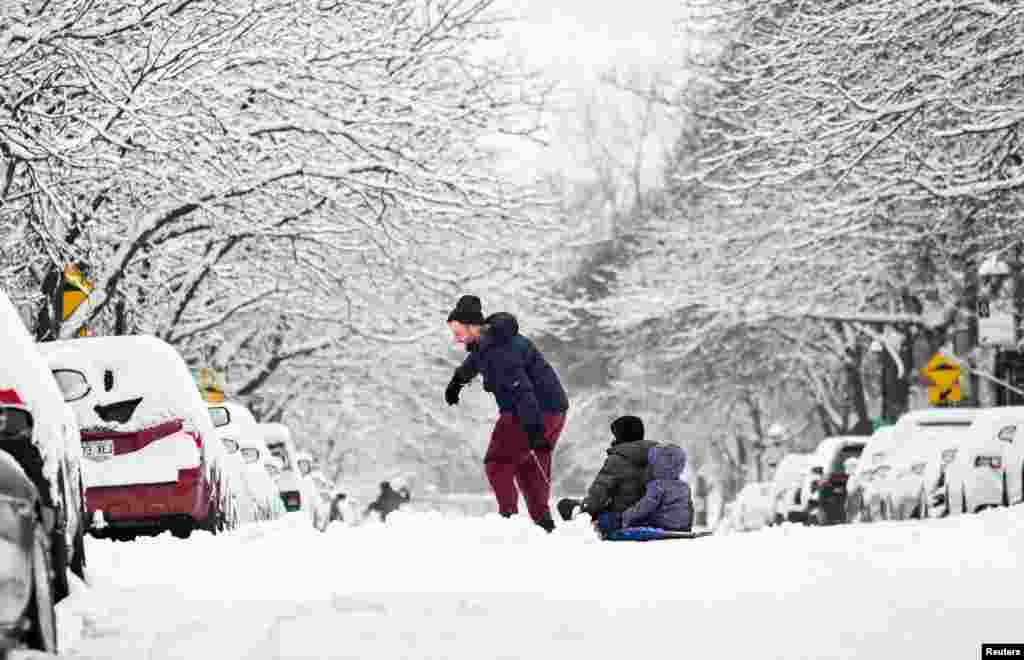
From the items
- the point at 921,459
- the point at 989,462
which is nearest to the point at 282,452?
the point at 921,459

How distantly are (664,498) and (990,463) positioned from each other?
20.5 ft

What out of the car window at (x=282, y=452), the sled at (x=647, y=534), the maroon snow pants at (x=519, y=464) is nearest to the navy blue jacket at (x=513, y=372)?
the maroon snow pants at (x=519, y=464)

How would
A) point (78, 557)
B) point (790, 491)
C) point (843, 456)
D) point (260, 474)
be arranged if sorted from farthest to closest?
point (790, 491)
point (843, 456)
point (260, 474)
point (78, 557)

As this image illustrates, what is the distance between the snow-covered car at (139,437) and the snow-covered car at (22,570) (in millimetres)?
7429

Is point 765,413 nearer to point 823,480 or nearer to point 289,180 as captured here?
point 823,480

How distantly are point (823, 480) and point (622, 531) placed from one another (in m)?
15.9

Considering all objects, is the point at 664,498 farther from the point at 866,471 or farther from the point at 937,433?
the point at 866,471

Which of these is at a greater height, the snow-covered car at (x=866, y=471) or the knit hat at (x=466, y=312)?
the knit hat at (x=466, y=312)

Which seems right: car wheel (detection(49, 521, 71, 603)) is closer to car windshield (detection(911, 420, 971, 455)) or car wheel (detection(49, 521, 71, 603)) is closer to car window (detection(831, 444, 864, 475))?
car windshield (detection(911, 420, 971, 455))

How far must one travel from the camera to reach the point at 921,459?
20.3 metres

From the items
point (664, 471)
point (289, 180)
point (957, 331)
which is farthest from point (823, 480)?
point (664, 471)

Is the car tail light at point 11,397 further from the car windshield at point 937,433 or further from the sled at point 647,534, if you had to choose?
the car windshield at point 937,433

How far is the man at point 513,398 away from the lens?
13.1 metres

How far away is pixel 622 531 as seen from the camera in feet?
38.3
